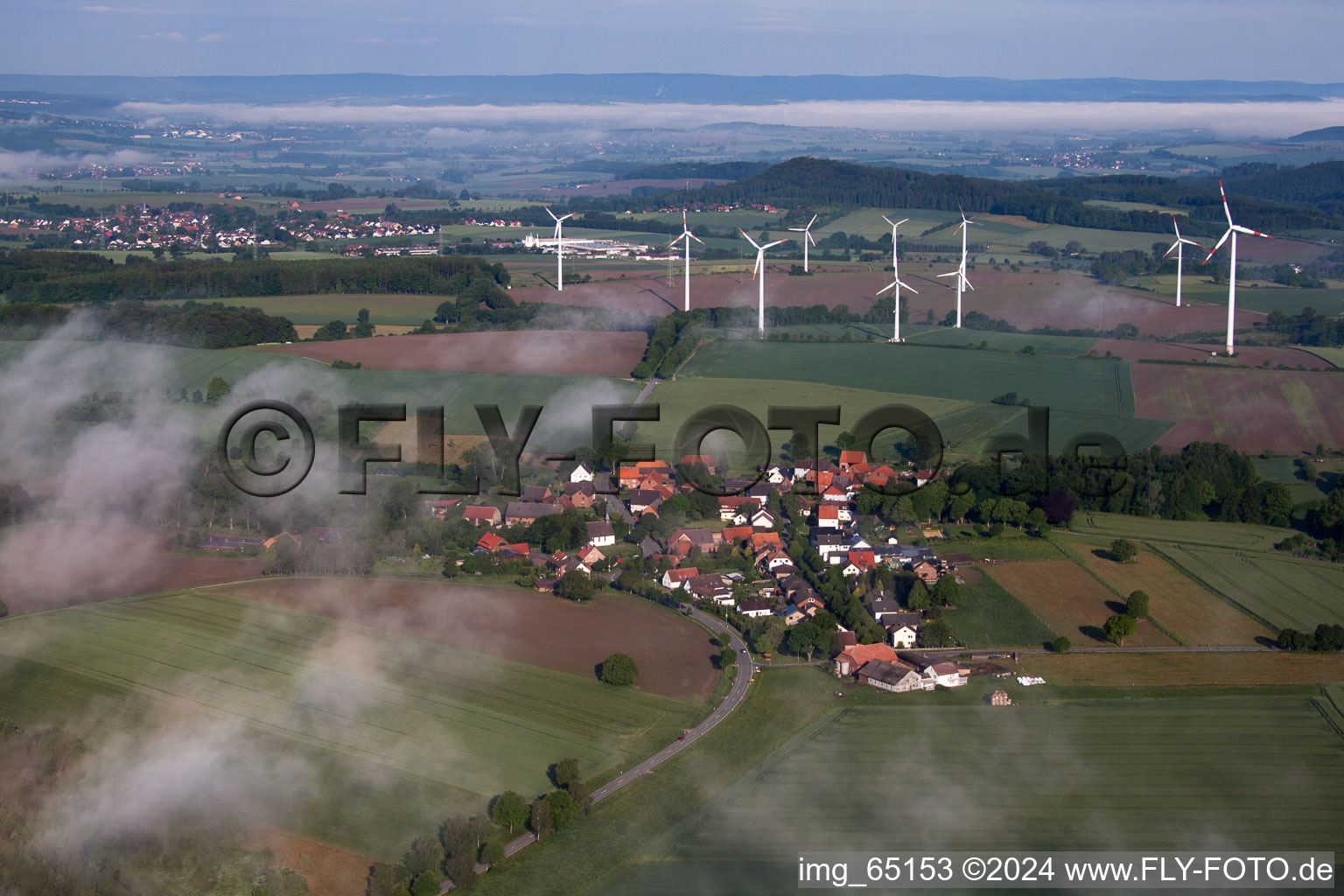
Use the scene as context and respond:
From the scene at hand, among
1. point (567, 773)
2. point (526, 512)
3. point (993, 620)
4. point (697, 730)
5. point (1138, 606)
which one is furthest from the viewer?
point (526, 512)

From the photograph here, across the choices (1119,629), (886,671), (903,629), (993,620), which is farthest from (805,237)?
(886,671)

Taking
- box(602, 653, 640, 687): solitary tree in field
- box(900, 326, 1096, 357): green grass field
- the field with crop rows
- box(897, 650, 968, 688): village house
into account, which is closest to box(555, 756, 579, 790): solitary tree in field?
box(602, 653, 640, 687): solitary tree in field

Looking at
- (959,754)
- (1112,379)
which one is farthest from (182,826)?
(1112,379)

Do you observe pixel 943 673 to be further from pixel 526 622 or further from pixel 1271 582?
pixel 1271 582

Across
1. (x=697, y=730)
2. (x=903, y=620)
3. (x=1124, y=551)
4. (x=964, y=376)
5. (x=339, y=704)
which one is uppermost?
(x=964, y=376)

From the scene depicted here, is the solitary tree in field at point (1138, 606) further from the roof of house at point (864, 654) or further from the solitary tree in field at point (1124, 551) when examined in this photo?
the roof of house at point (864, 654)

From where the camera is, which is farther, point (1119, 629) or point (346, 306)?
point (346, 306)

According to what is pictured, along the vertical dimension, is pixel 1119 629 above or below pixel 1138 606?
below
